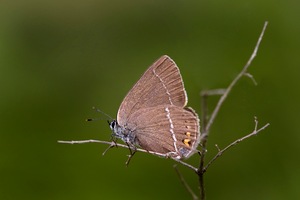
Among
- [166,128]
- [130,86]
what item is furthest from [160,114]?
[130,86]

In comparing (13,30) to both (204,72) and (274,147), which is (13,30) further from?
(274,147)

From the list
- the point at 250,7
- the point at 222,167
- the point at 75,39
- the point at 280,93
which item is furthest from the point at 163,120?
the point at 75,39

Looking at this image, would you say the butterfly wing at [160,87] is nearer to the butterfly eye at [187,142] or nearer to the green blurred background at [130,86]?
the butterfly eye at [187,142]

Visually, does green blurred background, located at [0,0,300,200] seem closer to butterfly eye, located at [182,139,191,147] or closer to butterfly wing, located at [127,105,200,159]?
butterfly wing, located at [127,105,200,159]

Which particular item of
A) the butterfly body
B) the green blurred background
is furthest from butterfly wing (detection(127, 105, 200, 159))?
the green blurred background

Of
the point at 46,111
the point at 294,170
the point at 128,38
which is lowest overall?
the point at 294,170

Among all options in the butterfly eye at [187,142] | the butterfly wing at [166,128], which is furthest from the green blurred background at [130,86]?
the butterfly eye at [187,142]
